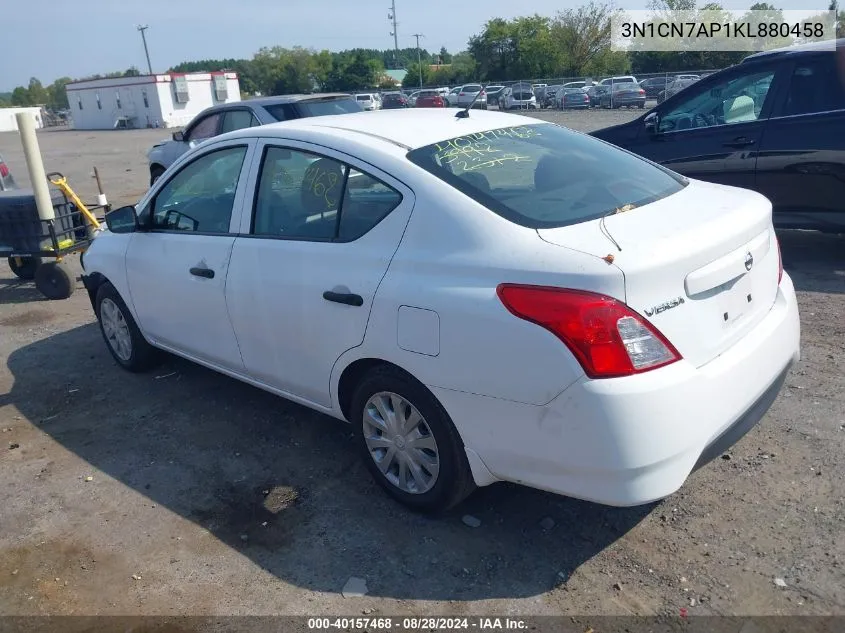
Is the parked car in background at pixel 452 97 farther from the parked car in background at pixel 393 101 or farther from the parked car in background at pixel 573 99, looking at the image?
the parked car in background at pixel 573 99

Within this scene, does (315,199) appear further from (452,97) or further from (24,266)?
(452,97)

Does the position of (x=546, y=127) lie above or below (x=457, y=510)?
above

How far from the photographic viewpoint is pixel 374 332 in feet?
10.4

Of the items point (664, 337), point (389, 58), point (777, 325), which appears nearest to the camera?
point (664, 337)

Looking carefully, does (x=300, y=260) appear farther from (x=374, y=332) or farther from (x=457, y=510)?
(x=457, y=510)

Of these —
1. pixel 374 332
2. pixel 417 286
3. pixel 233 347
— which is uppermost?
pixel 417 286

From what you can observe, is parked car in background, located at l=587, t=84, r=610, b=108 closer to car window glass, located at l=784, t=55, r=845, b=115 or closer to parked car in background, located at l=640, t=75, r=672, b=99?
parked car in background, located at l=640, t=75, r=672, b=99

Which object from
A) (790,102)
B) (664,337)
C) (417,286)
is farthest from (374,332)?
(790,102)

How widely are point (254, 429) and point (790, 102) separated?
539 cm

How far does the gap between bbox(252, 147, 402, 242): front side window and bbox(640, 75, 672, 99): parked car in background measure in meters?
32.5

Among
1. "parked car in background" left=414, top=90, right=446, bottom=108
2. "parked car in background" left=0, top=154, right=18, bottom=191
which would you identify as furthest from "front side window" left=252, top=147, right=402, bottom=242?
"parked car in background" left=414, top=90, right=446, bottom=108

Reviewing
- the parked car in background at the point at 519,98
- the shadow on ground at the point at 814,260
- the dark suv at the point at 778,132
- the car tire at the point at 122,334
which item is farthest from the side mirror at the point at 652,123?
the parked car in background at the point at 519,98

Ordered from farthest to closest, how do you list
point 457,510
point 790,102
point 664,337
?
point 790,102, point 457,510, point 664,337

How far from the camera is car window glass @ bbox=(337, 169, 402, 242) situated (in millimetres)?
3258
